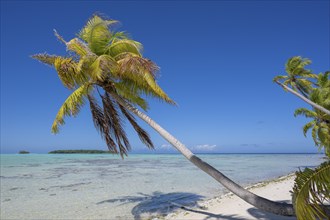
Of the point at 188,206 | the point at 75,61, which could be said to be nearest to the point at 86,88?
the point at 75,61

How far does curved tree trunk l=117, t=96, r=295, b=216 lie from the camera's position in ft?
20.4

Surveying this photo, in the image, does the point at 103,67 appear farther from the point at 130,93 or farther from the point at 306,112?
the point at 306,112

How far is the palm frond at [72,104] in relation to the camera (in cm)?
803

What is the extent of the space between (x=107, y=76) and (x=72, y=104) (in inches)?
48.2

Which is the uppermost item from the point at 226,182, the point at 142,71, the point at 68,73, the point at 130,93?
the point at 68,73

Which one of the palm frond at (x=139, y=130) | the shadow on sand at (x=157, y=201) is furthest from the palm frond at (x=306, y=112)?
the palm frond at (x=139, y=130)

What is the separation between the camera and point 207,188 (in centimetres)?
1734

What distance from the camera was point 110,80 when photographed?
27.5 feet

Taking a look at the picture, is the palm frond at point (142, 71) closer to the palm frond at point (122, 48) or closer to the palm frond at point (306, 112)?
the palm frond at point (122, 48)

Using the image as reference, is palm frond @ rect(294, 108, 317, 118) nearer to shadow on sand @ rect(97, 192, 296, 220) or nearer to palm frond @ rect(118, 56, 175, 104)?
shadow on sand @ rect(97, 192, 296, 220)

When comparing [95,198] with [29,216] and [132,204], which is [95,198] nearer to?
[132,204]

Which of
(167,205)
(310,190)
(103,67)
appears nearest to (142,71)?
(103,67)

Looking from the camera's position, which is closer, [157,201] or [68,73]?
[68,73]

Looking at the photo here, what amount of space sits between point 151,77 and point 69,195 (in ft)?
33.3
